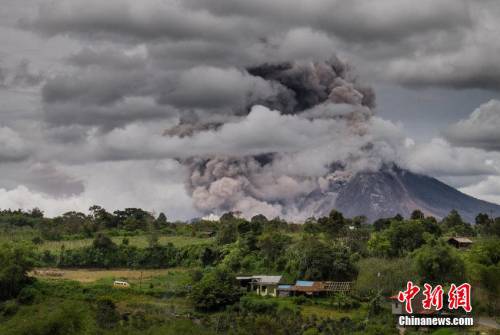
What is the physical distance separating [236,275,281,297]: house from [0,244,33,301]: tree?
61.0 feet

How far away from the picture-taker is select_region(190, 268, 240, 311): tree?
5188 centimetres

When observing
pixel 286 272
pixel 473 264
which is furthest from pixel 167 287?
pixel 473 264

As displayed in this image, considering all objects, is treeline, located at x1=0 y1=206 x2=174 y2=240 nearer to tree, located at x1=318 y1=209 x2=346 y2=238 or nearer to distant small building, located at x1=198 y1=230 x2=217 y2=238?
distant small building, located at x1=198 y1=230 x2=217 y2=238

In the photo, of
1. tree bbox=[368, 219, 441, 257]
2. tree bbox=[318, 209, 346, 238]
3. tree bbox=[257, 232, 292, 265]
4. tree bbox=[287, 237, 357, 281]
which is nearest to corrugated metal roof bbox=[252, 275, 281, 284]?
tree bbox=[287, 237, 357, 281]

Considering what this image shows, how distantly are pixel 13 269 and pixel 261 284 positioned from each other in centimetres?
2092

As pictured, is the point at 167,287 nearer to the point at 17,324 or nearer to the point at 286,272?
the point at 286,272

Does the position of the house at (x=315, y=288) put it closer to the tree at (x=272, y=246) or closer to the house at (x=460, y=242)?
the tree at (x=272, y=246)

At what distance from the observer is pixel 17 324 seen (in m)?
31.3

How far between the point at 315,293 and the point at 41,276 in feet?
89.6

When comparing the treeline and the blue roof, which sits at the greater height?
the treeline

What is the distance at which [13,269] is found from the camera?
5706 centimetres

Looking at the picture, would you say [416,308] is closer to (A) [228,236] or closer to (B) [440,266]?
(B) [440,266]

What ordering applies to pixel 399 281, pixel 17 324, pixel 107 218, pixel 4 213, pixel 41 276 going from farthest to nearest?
pixel 4 213 → pixel 107 218 → pixel 41 276 → pixel 399 281 → pixel 17 324

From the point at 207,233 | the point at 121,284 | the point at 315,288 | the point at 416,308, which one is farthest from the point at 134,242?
the point at 416,308
